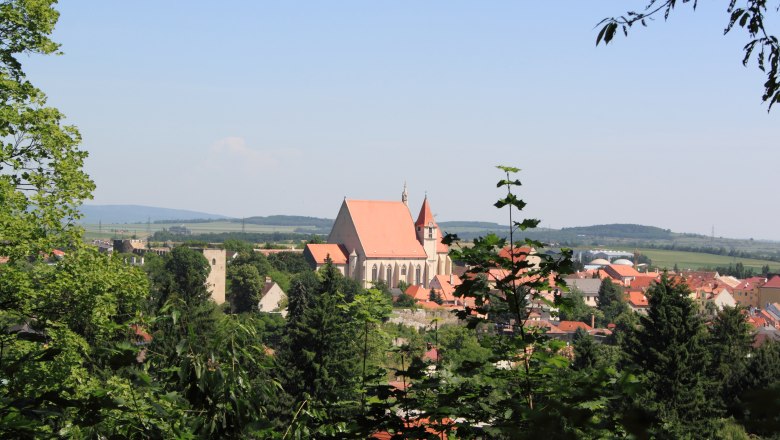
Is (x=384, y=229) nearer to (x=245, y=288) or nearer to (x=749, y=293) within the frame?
(x=245, y=288)

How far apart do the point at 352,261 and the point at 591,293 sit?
113 feet

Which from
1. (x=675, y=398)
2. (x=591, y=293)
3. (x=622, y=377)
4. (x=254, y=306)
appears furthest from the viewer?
(x=591, y=293)

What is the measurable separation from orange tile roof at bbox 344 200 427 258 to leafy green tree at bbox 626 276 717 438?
60.9 metres

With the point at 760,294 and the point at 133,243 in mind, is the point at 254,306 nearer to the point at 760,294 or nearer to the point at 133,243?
the point at 133,243

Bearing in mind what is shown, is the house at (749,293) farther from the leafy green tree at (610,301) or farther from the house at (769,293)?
the leafy green tree at (610,301)

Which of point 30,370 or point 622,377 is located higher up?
point 622,377

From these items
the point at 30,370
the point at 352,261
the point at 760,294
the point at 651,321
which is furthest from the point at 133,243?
the point at 30,370

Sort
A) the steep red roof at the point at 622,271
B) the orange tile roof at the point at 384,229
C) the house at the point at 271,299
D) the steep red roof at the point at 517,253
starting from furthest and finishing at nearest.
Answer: the steep red roof at the point at 622,271, the orange tile roof at the point at 384,229, the house at the point at 271,299, the steep red roof at the point at 517,253

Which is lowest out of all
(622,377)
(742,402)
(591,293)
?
(591,293)

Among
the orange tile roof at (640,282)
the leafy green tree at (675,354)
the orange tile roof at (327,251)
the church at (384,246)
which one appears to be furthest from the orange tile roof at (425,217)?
the leafy green tree at (675,354)

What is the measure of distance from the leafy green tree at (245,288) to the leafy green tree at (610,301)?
108ft

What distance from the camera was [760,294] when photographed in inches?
4540

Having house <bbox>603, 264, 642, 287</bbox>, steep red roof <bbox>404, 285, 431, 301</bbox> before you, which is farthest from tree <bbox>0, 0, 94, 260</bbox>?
house <bbox>603, 264, 642, 287</bbox>

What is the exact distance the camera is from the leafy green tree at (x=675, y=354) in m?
27.2
